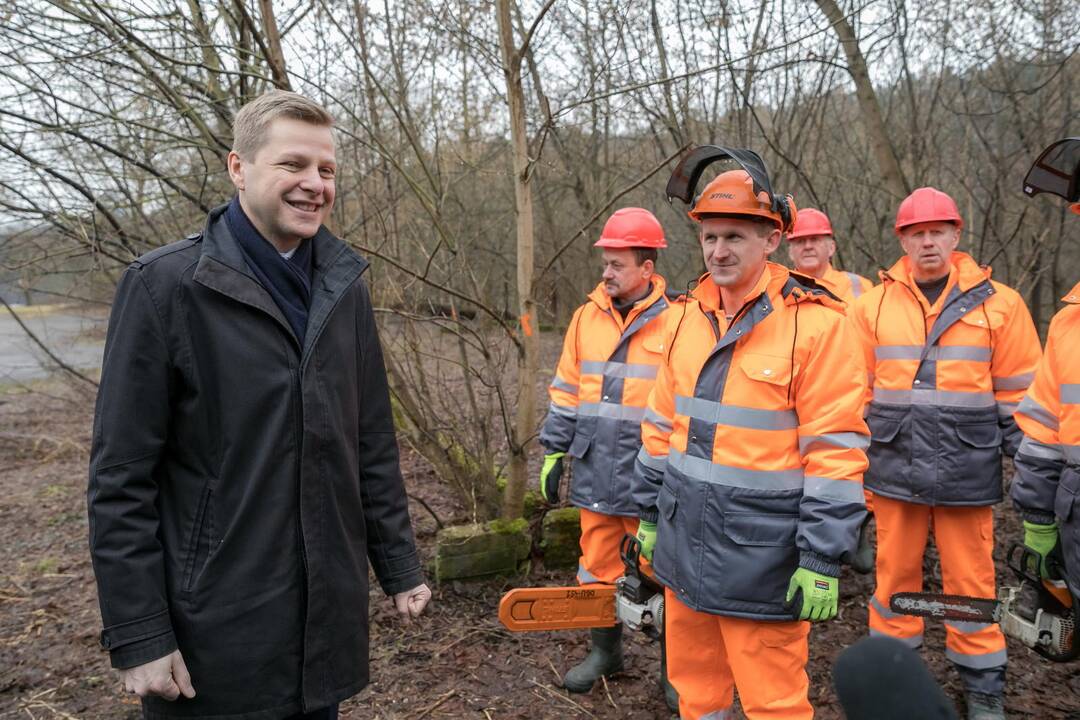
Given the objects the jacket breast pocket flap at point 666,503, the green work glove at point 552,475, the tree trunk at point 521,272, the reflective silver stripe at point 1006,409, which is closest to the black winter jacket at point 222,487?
the jacket breast pocket flap at point 666,503

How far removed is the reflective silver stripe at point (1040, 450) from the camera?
2.85 metres

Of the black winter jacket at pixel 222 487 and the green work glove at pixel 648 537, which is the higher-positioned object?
the black winter jacket at pixel 222 487

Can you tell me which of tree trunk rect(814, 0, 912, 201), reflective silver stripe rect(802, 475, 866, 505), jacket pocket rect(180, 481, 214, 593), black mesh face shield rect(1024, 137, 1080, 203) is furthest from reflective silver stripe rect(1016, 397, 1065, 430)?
tree trunk rect(814, 0, 912, 201)

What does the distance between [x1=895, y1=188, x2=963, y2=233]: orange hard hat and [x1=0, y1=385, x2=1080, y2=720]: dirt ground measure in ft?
7.59

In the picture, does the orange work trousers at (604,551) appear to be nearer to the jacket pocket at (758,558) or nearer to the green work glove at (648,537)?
the green work glove at (648,537)

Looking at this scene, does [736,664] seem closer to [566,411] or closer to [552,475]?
[552,475]

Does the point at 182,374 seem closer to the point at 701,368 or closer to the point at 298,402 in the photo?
the point at 298,402

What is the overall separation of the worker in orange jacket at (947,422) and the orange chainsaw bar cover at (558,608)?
1.36 meters

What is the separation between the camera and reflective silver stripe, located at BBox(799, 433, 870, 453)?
2.36 meters

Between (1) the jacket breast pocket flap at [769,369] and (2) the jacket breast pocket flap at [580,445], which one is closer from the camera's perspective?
(1) the jacket breast pocket flap at [769,369]

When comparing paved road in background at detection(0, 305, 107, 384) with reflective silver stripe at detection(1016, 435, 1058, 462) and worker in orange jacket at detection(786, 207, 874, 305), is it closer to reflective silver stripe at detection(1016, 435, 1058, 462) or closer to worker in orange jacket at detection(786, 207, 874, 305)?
worker in orange jacket at detection(786, 207, 874, 305)

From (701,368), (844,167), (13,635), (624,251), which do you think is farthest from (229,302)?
(844,167)

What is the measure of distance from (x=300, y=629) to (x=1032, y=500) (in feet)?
9.27

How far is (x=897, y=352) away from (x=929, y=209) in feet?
2.46
